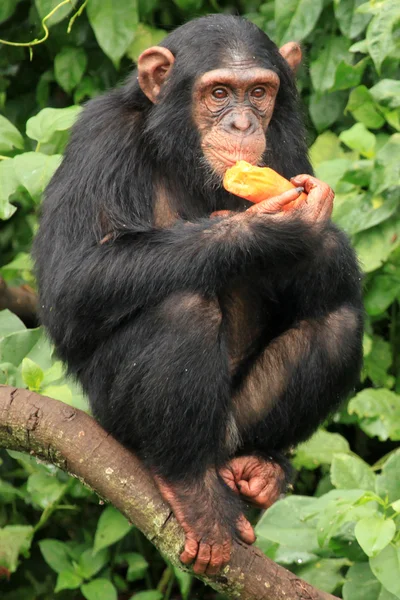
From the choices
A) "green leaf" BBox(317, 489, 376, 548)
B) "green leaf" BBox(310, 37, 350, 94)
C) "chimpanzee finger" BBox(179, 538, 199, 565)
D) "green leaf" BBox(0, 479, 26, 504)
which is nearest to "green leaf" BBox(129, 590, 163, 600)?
"green leaf" BBox(0, 479, 26, 504)

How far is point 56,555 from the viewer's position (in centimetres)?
578

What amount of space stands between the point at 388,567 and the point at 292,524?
2.82 ft

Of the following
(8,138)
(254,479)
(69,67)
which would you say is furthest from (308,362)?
(69,67)

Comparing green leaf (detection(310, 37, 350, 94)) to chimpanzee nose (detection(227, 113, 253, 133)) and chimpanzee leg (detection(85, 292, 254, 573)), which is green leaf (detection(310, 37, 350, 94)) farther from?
chimpanzee leg (detection(85, 292, 254, 573))

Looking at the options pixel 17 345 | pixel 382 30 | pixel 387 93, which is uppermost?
pixel 382 30

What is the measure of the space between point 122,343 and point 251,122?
1088 millimetres

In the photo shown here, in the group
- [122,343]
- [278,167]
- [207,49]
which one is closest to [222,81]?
[207,49]

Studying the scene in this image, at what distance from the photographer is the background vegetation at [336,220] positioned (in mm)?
4719

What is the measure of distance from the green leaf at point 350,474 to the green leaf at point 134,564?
157 cm

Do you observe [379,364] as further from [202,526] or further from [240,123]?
[202,526]

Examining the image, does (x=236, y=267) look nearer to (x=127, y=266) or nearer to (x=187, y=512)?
(x=127, y=266)

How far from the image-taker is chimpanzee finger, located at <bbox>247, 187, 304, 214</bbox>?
13.1 feet

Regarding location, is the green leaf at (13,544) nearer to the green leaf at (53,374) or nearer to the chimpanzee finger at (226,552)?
the green leaf at (53,374)

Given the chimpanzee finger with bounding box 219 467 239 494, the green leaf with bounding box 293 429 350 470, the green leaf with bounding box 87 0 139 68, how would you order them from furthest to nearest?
the green leaf with bounding box 87 0 139 68 → the green leaf with bounding box 293 429 350 470 → the chimpanzee finger with bounding box 219 467 239 494
